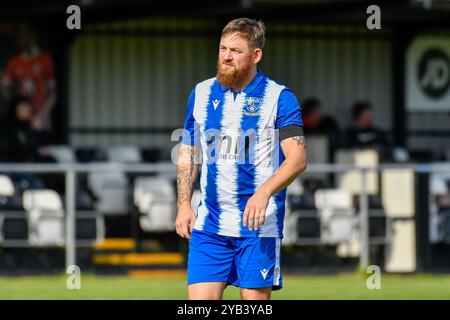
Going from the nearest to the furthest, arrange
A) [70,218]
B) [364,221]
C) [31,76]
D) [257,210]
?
[257,210] < [70,218] < [364,221] < [31,76]

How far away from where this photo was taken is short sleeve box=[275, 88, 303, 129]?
742 cm

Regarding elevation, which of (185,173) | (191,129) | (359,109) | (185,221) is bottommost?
(185,221)

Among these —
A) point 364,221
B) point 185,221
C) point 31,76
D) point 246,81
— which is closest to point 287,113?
point 246,81

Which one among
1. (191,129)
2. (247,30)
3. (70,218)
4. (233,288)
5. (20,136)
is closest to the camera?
(247,30)

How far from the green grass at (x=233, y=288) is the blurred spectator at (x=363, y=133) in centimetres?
360

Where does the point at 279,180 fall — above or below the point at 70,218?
above

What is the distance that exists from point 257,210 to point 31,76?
1305 centimetres

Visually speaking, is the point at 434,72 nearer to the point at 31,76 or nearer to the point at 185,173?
the point at 31,76

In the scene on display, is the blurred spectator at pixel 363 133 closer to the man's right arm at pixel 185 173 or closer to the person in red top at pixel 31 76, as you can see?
the person in red top at pixel 31 76

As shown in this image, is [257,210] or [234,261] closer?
[257,210]

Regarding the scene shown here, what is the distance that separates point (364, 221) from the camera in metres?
16.6

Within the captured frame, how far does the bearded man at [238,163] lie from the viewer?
7383 millimetres

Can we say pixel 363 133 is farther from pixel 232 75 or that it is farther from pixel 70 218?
pixel 232 75

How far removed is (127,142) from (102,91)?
88 cm
